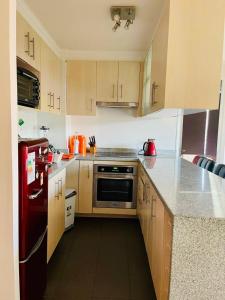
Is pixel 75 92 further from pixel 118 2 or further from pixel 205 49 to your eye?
pixel 205 49

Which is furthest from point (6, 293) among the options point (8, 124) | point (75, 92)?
point (75, 92)

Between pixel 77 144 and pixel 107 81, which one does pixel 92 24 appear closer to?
pixel 107 81

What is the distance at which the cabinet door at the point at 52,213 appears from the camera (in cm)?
197

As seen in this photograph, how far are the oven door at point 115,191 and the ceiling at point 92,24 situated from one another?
1.75m

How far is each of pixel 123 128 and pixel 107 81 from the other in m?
0.77

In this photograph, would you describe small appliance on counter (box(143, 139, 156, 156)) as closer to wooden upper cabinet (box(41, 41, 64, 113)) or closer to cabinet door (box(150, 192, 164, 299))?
wooden upper cabinet (box(41, 41, 64, 113))

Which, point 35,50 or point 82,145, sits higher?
point 35,50

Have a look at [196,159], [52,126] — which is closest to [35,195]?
[52,126]

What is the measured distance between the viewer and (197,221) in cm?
105

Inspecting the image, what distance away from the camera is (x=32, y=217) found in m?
1.42

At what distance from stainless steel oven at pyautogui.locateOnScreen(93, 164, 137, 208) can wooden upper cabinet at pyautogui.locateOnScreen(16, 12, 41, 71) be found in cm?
152

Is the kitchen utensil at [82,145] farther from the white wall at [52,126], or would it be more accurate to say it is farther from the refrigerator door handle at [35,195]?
the refrigerator door handle at [35,195]

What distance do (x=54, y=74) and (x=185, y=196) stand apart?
7.55 ft

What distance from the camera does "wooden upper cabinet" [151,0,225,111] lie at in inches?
67.2
